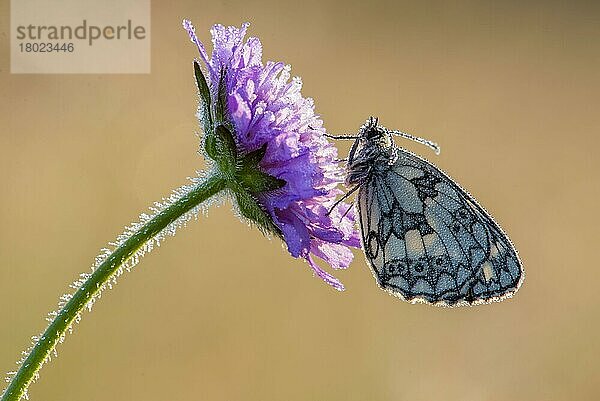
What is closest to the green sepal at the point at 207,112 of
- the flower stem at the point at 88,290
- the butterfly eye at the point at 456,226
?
the flower stem at the point at 88,290

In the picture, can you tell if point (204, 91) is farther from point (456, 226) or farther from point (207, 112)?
point (456, 226)

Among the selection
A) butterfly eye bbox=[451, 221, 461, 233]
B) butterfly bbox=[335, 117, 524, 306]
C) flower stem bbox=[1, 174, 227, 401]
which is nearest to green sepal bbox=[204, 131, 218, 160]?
flower stem bbox=[1, 174, 227, 401]

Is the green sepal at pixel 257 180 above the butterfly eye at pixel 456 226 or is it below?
above

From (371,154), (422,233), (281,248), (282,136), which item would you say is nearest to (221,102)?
(282,136)

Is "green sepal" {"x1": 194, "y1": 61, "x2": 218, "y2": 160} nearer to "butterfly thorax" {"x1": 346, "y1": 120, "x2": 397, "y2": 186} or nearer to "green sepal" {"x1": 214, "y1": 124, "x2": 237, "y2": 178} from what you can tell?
"green sepal" {"x1": 214, "y1": 124, "x2": 237, "y2": 178}

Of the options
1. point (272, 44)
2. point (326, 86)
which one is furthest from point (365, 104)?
point (272, 44)

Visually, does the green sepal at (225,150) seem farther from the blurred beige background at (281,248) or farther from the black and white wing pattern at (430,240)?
the blurred beige background at (281,248)

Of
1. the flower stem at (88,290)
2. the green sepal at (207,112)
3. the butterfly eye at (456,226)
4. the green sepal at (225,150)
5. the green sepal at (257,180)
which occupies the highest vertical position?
the green sepal at (207,112)
